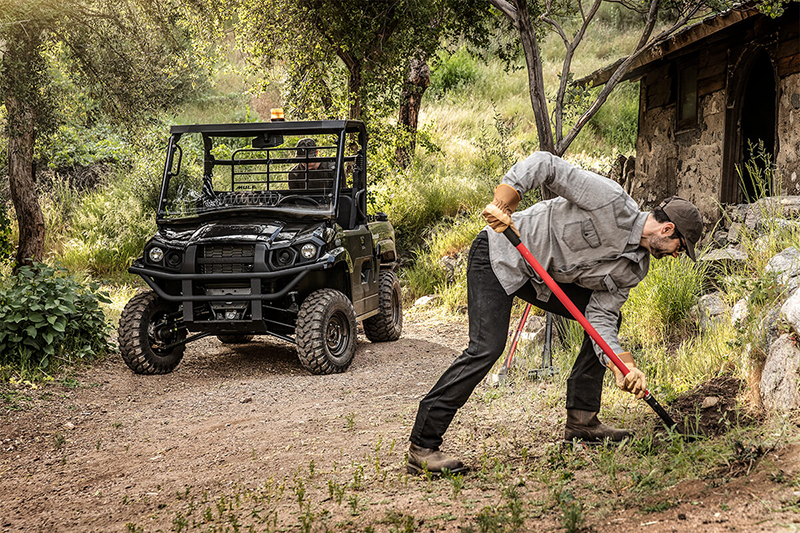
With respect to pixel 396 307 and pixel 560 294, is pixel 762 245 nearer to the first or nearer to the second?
pixel 560 294

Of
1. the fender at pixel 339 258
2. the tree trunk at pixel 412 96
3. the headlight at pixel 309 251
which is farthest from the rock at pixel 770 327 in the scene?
the tree trunk at pixel 412 96

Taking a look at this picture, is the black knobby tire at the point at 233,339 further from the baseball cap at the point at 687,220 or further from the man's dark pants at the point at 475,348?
the baseball cap at the point at 687,220

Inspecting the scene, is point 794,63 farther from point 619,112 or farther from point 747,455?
point 619,112

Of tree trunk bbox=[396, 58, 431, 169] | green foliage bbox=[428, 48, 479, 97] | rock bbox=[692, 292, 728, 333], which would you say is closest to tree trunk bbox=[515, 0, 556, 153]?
rock bbox=[692, 292, 728, 333]

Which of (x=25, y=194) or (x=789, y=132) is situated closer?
(x=789, y=132)

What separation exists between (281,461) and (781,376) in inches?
106

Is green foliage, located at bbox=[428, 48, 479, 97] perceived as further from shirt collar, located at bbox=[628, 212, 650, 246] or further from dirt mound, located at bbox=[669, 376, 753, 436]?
shirt collar, located at bbox=[628, 212, 650, 246]

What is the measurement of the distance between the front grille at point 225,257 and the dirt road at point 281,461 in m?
0.94

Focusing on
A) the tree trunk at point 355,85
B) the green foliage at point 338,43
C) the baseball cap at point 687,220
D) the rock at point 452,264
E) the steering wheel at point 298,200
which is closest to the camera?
the baseball cap at point 687,220

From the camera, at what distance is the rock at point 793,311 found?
3988 mm

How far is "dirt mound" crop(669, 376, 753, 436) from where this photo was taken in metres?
3.96

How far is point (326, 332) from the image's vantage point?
6387 mm

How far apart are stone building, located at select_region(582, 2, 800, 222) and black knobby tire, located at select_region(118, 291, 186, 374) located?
4.89 m

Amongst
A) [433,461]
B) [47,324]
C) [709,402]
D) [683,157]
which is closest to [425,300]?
[683,157]
